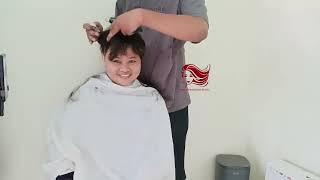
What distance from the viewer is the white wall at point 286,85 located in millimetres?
1801

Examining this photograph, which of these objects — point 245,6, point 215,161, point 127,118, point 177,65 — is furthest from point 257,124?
point 127,118

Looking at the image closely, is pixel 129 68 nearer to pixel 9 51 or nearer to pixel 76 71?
pixel 76 71

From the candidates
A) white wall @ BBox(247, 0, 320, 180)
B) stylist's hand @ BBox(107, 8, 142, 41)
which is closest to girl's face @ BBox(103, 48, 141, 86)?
stylist's hand @ BBox(107, 8, 142, 41)

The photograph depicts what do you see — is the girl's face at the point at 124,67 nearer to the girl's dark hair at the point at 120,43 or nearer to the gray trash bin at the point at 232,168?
the girl's dark hair at the point at 120,43

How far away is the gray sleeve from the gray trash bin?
1057mm

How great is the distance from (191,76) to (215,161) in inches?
21.3

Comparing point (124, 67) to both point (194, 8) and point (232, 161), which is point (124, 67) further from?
point (232, 161)

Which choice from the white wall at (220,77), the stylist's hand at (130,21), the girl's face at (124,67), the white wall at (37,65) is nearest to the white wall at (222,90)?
the white wall at (220,77)

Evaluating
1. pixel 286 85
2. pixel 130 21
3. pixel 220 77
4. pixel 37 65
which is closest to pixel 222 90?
pixel 220 77

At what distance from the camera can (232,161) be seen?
213cm

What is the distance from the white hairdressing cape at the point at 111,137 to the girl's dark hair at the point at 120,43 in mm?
136

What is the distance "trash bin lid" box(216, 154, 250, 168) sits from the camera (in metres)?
2.07

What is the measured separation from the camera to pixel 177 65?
1.47 meters

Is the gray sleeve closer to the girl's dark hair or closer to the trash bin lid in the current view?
the girl's dark hair
